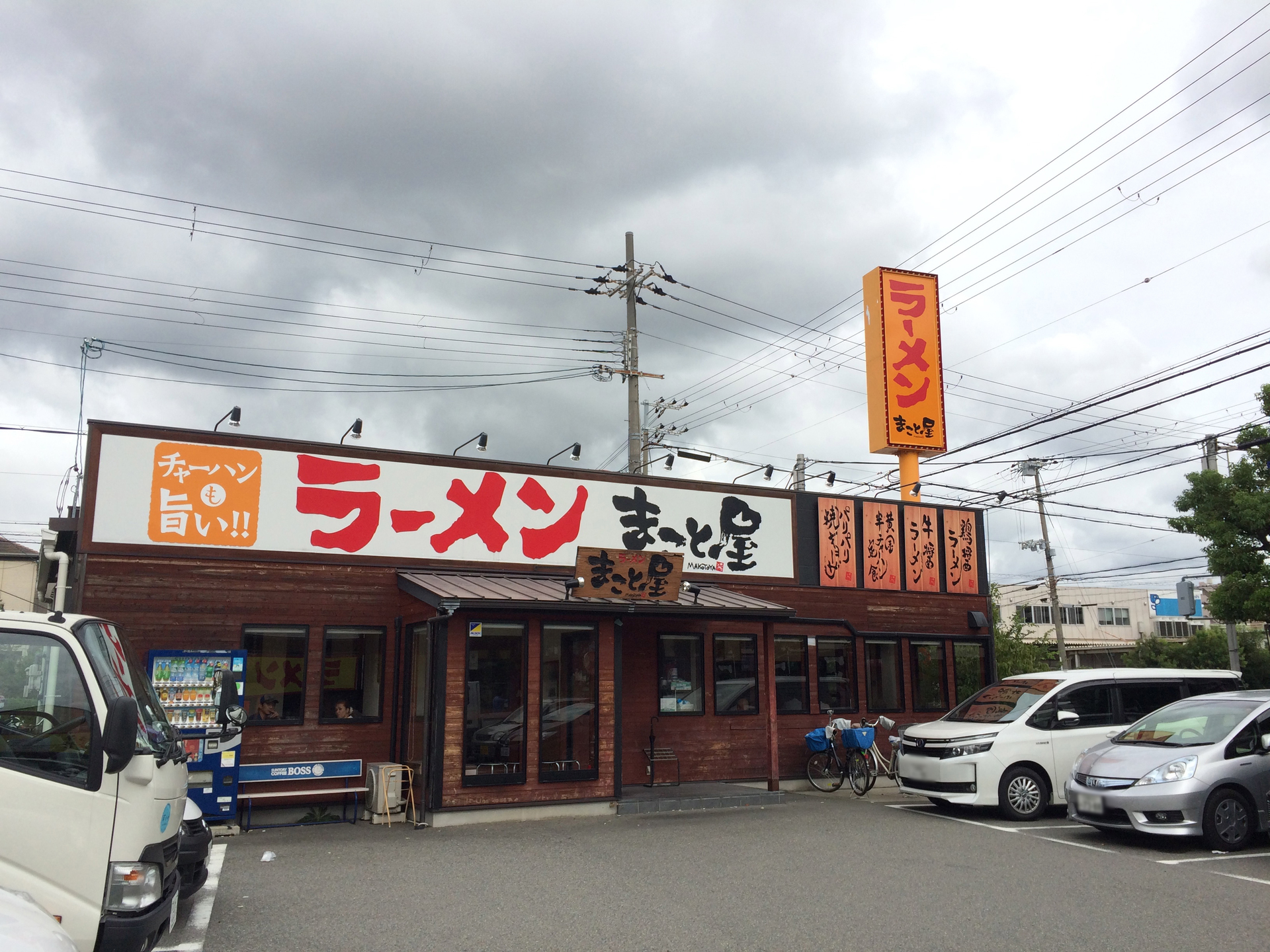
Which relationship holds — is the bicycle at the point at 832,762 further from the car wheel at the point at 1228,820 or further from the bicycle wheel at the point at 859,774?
the car wheel at the point at 1228,820

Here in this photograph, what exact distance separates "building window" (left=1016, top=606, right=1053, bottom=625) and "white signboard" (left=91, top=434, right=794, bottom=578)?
45.9m

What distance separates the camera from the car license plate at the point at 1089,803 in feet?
33.3

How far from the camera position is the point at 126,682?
5.66 m

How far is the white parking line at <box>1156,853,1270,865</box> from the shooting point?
30.4 ft

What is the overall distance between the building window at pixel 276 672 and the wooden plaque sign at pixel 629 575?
379 cm

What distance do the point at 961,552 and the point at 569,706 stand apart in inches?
386

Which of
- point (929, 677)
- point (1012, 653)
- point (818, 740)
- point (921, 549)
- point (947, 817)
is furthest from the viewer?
point (1012, 653)

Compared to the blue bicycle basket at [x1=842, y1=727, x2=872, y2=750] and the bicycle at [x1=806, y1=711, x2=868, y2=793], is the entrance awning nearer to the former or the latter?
the blue bicycle basket at [x1=842, y1=727, x2=872, y2=750]

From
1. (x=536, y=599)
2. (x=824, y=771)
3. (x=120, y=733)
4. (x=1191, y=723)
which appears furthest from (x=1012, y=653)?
(x=120, y=733)

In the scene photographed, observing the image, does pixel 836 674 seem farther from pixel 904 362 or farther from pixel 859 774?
pixel 904 362

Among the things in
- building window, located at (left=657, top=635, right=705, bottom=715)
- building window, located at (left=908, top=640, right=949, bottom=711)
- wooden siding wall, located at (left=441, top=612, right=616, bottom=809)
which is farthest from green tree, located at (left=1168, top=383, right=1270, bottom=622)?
wooden siding wall, located at (left=441, top=612, right=616, bottom=809)

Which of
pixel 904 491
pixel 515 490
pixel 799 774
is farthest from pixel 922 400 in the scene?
pixel 515 490

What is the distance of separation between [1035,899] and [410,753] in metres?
7.88

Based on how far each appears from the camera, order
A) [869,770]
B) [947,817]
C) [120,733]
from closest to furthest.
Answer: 1. [120,733]
2. [947,817]
3. [869,770]
